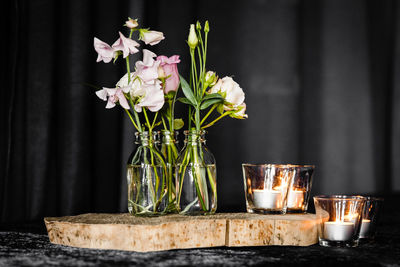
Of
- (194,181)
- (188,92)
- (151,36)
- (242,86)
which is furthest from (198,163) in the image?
(242,86)

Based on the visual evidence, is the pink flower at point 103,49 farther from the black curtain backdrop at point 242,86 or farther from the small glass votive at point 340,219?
the black curtain backdrop at point 242,86

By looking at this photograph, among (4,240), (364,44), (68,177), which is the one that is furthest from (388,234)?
(364,44)

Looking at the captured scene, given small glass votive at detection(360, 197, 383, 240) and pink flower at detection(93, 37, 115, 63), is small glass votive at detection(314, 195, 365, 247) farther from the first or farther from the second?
pink flower at detection(93, 37, 115, 63)

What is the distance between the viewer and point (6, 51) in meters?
1.56

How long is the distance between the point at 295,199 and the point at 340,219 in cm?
15

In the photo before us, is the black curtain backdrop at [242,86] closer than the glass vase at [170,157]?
No

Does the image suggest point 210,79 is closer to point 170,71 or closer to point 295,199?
point 170,71

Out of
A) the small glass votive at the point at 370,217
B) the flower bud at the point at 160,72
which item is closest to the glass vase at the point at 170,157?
the flower bud at the point at 160,72

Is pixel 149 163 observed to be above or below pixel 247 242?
above

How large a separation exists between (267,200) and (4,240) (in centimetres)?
50

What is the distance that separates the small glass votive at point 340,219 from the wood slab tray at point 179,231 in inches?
1.2

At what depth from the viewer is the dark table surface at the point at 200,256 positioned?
2.73ft

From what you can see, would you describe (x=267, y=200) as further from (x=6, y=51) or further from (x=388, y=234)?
(x=6, y=51)

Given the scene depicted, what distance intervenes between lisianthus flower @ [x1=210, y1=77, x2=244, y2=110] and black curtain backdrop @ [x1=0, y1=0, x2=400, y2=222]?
2.53 feet
